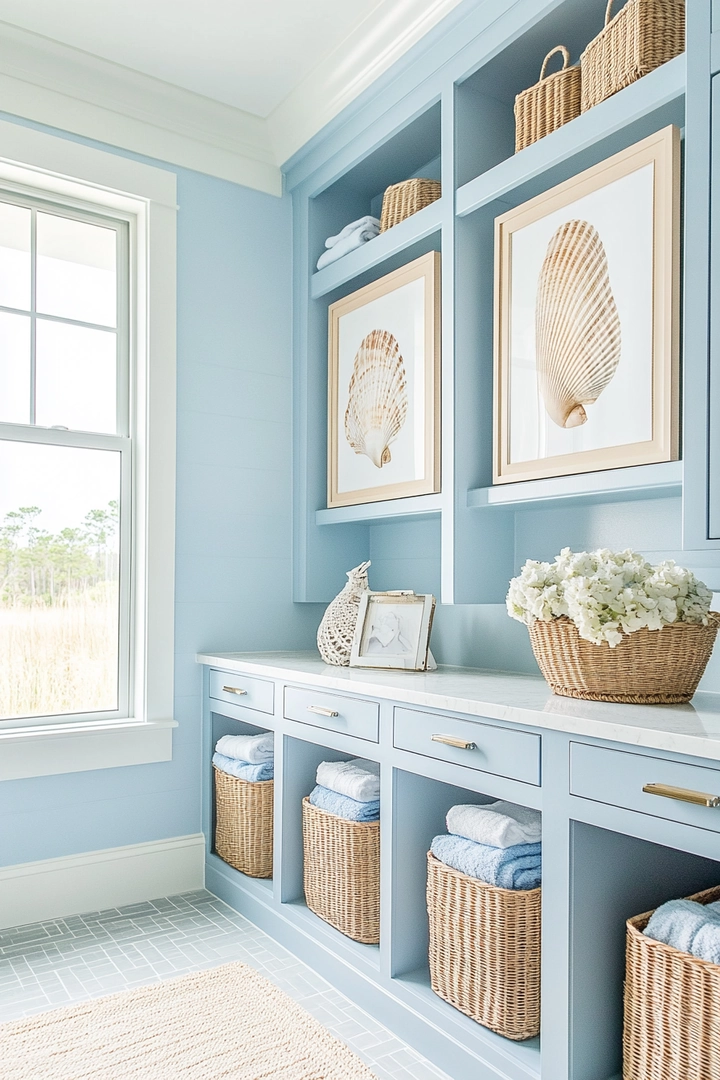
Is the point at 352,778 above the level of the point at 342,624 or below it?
below

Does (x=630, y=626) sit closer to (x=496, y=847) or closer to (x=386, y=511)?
(x=496, y=847)

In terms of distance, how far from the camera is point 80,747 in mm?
2650

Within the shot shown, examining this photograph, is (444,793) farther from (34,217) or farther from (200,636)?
(34,217)

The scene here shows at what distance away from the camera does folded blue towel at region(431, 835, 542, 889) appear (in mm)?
1715

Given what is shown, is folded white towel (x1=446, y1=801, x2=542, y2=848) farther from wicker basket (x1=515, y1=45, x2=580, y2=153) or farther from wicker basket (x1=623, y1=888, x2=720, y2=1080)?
wicker basket (x1=515, y1=45, x2=580, y2=153)

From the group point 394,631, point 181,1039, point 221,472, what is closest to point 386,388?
point 221,472

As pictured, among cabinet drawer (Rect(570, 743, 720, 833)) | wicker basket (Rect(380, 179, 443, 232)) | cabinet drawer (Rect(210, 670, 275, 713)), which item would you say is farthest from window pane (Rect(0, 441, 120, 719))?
cabinet drawer (Rect(570, 743, 720, 833))

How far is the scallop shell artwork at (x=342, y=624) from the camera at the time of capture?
2.62 meters

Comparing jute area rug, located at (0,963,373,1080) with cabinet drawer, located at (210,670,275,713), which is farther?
cabinet drawer, located at (210,670,275,713)

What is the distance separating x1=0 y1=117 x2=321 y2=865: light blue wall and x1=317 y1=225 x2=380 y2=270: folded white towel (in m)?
0.29

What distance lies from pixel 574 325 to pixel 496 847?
124 centimetres

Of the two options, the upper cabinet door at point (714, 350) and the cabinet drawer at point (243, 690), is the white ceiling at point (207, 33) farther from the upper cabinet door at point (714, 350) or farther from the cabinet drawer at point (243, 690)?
the cabinet drawer at point (243, 690)

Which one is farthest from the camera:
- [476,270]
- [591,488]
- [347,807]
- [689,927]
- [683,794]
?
[476,270]

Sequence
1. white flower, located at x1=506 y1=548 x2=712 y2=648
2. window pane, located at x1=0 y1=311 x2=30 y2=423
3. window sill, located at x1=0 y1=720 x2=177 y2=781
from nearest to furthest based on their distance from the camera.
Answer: white flower, located at x1=506 y1=548 x2=712 y2=648, window sill, located at x1=0 y1=720 x2=177 y2=781, window pane, located at x1=0 y1=311 x2=30 y2=423
